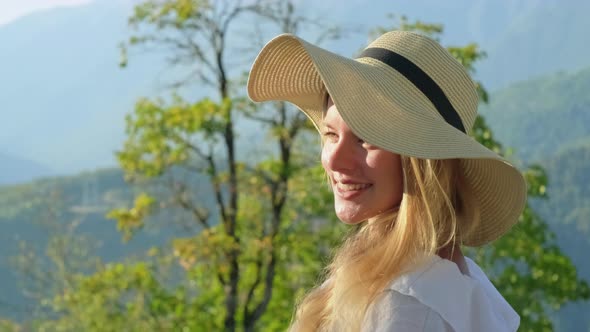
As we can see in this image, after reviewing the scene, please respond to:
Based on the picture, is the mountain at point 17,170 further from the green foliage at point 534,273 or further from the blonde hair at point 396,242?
the blonde hair at point 396,242

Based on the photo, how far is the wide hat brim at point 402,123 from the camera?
4.33 ft

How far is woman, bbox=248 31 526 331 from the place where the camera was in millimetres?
1295

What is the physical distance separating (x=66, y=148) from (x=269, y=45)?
627ft

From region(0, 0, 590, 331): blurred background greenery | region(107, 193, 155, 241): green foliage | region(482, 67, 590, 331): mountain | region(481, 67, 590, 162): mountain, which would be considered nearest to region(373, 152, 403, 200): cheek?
region(0, 0, 590, 331): blurred background greenery

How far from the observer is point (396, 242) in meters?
1.36

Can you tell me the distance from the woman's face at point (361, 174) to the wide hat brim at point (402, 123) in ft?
0.26

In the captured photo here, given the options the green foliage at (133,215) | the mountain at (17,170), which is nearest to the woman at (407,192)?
the green foliage at (133,215)

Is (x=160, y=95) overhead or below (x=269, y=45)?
below

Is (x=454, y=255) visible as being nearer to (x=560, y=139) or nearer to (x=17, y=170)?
(x=560, y=139)

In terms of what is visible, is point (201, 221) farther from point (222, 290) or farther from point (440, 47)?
point (440, 47)

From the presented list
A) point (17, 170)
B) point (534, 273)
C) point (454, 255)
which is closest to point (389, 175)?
point (454, 255)

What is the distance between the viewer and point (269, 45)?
1611 mm

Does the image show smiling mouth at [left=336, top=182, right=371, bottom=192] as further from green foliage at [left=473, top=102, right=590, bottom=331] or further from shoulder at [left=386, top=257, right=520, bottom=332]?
green foliage at [left=473, top=102, right=590, bottom=331]

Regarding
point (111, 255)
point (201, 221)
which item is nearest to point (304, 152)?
point (201, 221)
